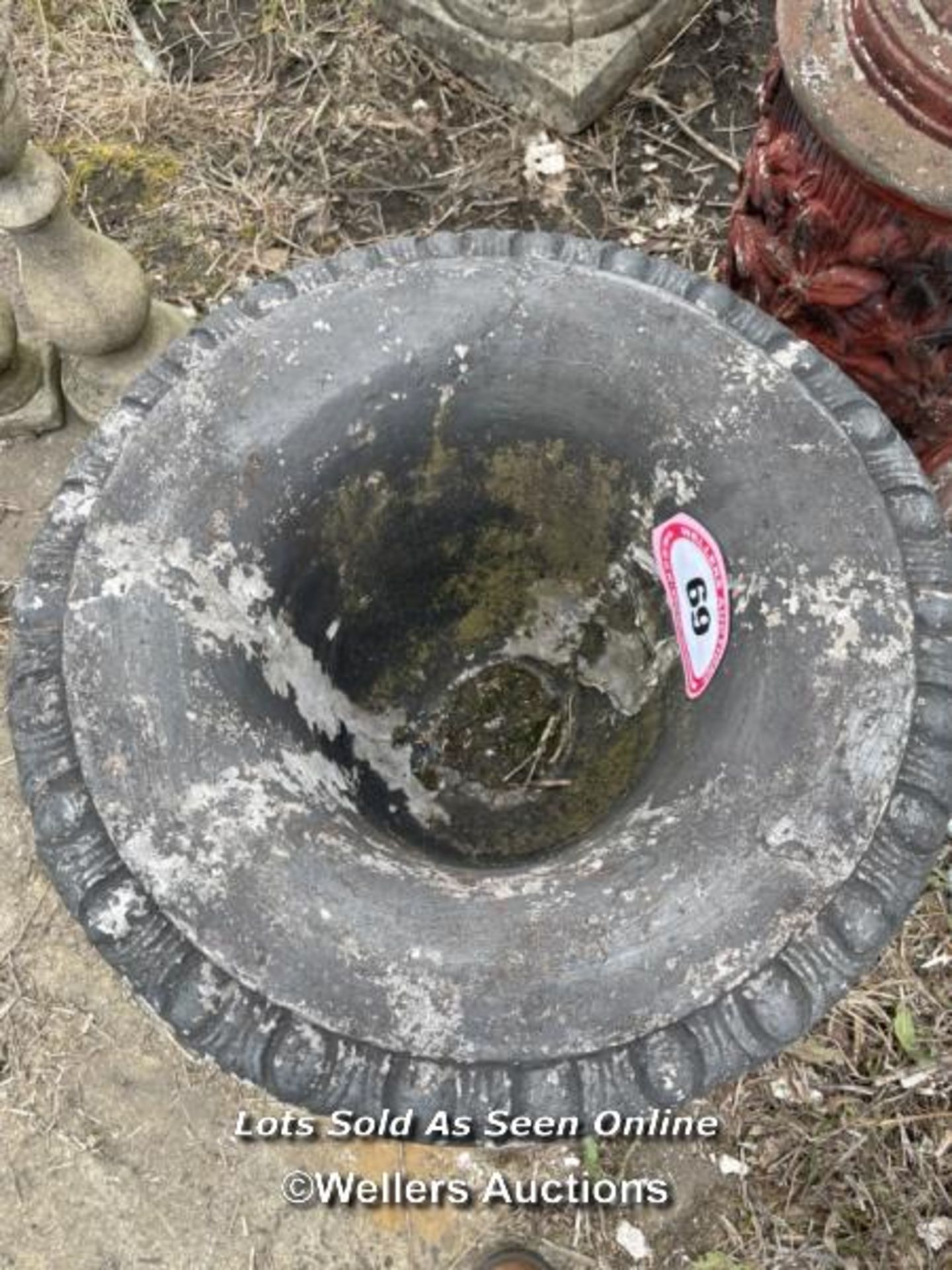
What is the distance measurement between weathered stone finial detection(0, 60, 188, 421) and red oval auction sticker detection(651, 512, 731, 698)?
0.95 meters

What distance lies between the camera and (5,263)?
221 cm

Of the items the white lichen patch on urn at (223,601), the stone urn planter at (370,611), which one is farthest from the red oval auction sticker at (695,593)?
the white lichen patch on urn at (223,601)

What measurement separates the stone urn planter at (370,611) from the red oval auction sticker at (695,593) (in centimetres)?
2

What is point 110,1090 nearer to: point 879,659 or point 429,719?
point 429,719

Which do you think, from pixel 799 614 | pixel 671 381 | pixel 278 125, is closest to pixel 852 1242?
pixel 799 614

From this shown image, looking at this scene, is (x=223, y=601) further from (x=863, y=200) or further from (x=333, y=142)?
(x=333, y=142)

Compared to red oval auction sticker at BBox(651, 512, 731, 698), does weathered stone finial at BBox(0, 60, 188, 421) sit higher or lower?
lower

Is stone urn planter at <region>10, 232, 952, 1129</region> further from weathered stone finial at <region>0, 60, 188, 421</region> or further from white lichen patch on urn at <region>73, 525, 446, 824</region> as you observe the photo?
weathered stone finial at <region>0, 60, 188, 421</region>

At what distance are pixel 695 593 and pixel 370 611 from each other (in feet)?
1.26

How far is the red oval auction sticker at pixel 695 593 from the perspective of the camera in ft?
3.28

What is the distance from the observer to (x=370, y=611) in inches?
49.1

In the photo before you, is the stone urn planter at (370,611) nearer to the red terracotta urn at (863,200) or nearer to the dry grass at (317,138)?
the red terracotta urn at (863,200)

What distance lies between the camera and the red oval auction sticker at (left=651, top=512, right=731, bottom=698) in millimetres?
1000

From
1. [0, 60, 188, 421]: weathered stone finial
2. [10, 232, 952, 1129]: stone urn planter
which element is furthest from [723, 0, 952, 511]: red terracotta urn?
[0, 60, 188, 421]: weathered stone finial
